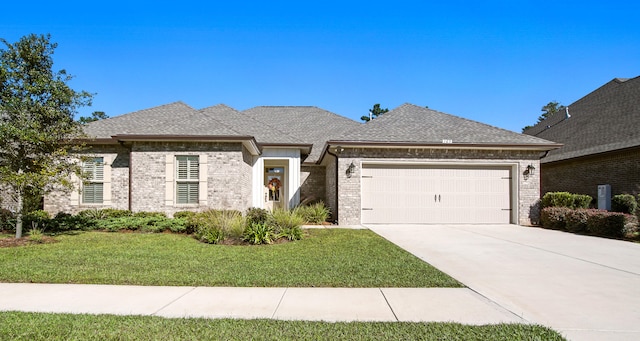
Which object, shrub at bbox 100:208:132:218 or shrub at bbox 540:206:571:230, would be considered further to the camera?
shrub at bbox 540:206:571:230

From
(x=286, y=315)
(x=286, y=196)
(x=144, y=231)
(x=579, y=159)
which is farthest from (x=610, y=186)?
(x=144, y=231)

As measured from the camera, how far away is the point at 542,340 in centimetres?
333

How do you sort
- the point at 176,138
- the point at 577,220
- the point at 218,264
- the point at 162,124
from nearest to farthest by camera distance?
the point at 218,264, the point at 577,220, the point at 176,138, the point at 162,124

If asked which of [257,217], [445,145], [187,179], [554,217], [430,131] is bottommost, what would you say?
[554,217]

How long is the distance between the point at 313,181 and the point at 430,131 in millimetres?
6562

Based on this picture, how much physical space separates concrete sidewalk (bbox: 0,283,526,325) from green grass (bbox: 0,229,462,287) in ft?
1.02

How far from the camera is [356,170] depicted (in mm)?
13641

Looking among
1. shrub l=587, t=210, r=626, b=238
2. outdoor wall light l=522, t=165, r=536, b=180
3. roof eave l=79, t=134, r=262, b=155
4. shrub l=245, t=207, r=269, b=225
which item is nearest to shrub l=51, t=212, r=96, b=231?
roof eave l=79, t=134, r=262, b=155

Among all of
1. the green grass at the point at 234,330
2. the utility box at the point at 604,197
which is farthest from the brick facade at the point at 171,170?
the utility box at the point at 604,197

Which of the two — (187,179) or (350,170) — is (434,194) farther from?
(187,179)

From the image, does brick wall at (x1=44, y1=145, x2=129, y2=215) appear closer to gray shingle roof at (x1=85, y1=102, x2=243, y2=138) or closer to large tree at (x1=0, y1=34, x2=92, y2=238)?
gray shingle roof at (x1=85, y1=102, x2=243, y2=138)

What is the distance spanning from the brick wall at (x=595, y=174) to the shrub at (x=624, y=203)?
1.43 feet

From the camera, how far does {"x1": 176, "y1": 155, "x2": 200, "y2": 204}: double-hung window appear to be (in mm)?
13031

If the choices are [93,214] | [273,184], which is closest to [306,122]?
[273,184]
